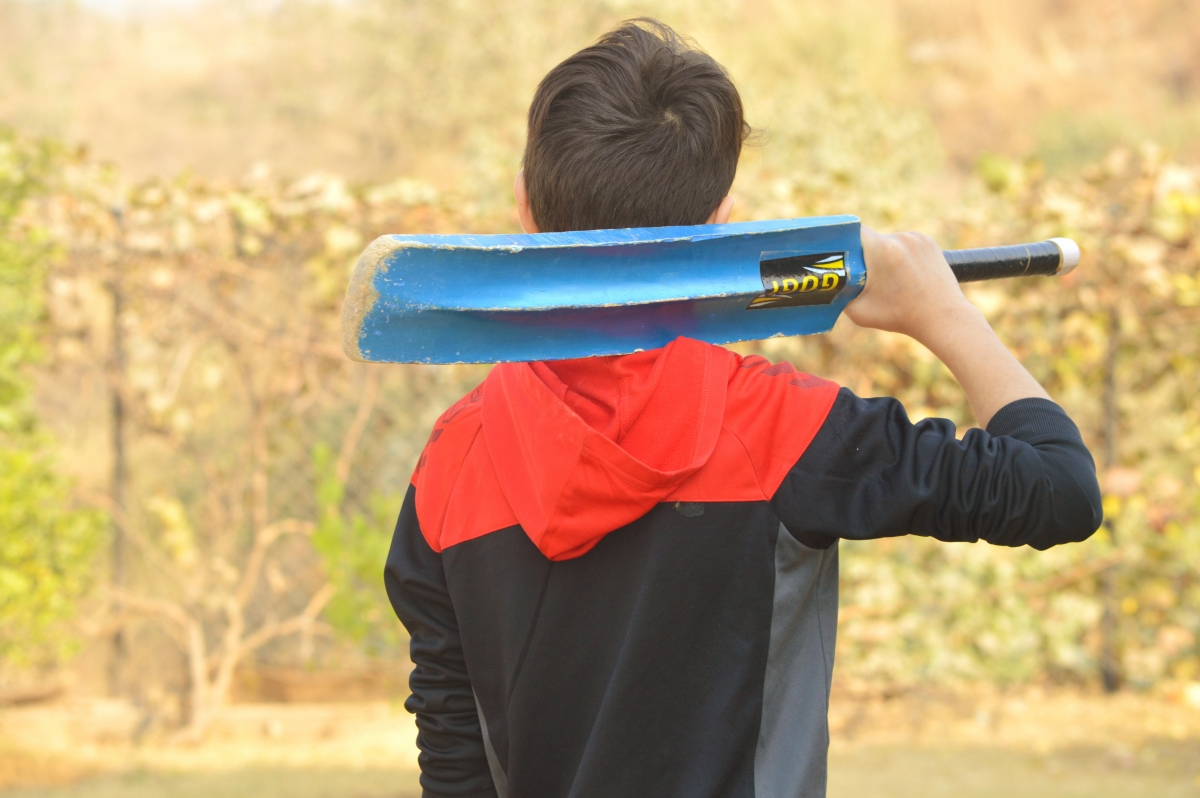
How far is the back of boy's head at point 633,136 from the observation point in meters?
1.05

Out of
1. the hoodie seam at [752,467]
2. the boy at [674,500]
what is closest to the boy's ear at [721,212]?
the boy at [674,500]

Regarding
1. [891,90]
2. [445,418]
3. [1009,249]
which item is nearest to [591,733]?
[445,418]

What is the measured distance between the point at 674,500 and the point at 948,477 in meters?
0.26

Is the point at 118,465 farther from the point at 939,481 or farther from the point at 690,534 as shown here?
the point at 939,481

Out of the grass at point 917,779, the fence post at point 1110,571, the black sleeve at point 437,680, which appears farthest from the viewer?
the fence post at point 1110,571

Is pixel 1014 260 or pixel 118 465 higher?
pixel 118 465

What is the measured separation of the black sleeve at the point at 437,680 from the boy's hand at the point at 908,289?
610mm

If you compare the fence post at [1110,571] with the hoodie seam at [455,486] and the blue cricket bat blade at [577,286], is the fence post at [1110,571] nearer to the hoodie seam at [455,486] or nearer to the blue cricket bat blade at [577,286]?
the blue cricket bat blade at [577,286]

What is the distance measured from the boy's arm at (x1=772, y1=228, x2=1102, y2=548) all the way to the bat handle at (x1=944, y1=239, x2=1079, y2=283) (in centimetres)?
39

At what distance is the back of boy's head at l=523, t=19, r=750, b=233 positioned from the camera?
1.05 metres

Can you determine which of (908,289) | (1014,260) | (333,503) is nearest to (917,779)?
(333,503)

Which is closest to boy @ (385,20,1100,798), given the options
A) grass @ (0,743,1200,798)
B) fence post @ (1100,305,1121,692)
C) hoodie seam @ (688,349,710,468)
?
hoodie seam @ (688,349,710,468)

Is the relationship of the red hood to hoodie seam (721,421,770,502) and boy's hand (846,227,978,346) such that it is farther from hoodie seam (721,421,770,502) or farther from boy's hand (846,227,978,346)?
boy's hand (846,227,978,346)

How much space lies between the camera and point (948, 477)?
37.5 inches
